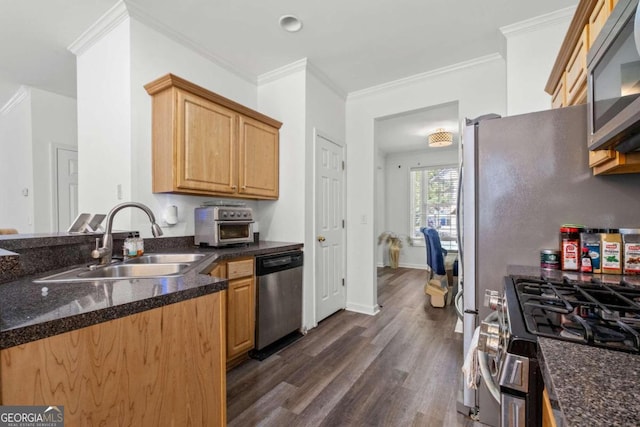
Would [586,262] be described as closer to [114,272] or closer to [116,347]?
[116,347]

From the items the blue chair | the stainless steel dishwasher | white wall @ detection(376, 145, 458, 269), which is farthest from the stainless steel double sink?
white wall @ detection(376, 145, 458, 269)

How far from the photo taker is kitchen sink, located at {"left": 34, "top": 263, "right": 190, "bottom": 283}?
116 cm

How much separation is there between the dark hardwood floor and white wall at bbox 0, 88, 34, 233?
343cm

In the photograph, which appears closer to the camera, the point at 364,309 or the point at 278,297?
the point at 278,297

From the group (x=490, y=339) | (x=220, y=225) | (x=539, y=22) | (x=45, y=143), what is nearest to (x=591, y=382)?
(x=490, y=339)

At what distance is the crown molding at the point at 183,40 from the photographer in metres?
2.05

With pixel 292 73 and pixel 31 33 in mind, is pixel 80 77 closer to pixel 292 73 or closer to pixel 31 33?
pixel 31 33

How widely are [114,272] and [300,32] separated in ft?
7.31

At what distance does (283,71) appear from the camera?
9.59ft

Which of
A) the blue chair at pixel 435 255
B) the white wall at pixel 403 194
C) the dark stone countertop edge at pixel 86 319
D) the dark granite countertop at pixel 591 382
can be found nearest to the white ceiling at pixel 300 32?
the blue chair at pixel 435 255

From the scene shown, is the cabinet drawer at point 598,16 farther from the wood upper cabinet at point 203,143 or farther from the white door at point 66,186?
the white door at point 66,186

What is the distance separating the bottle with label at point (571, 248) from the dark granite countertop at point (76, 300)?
5.00ft

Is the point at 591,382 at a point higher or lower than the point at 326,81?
lower

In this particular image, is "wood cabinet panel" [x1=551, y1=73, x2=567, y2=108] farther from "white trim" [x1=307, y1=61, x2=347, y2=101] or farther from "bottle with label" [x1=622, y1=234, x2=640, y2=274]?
"white trim" [x1=307, y1=61, x2=347, y2=101]
